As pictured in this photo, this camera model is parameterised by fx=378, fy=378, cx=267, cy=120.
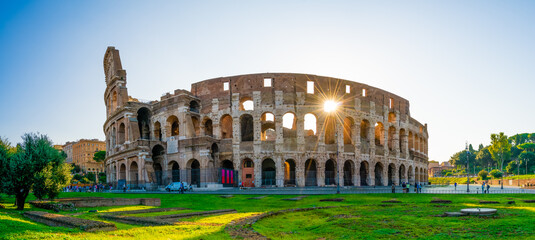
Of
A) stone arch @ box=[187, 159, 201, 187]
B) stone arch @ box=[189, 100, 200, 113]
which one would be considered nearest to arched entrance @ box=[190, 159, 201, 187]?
stone arch @ box=[187, 159, 201, 187]

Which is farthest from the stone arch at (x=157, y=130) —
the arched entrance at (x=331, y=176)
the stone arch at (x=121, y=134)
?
the arched entrance at (x=331, y=176)

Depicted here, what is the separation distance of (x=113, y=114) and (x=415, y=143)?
48860mm

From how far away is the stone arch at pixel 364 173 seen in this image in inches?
1973

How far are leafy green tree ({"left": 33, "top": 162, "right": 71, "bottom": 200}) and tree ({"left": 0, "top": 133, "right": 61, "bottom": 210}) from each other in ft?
0.80

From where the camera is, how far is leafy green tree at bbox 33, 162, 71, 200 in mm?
18859

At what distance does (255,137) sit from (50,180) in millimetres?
28589

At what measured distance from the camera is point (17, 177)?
59.7 feet

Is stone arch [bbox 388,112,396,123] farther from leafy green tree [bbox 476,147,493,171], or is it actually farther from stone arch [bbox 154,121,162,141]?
leafy green tree [bbox 476,147,493,171]

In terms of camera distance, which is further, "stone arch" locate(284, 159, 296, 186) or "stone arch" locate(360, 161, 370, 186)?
"stone arch" locate(360, 161, 370, 186)

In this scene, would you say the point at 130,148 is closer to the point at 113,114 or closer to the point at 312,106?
the point at 113,114

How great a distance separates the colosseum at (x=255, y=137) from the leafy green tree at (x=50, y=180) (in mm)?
25067

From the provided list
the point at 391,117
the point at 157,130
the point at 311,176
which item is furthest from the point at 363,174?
the point at 157,130

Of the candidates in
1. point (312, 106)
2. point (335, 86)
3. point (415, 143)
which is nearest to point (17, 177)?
point (312, 106)

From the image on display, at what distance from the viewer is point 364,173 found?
170ft
